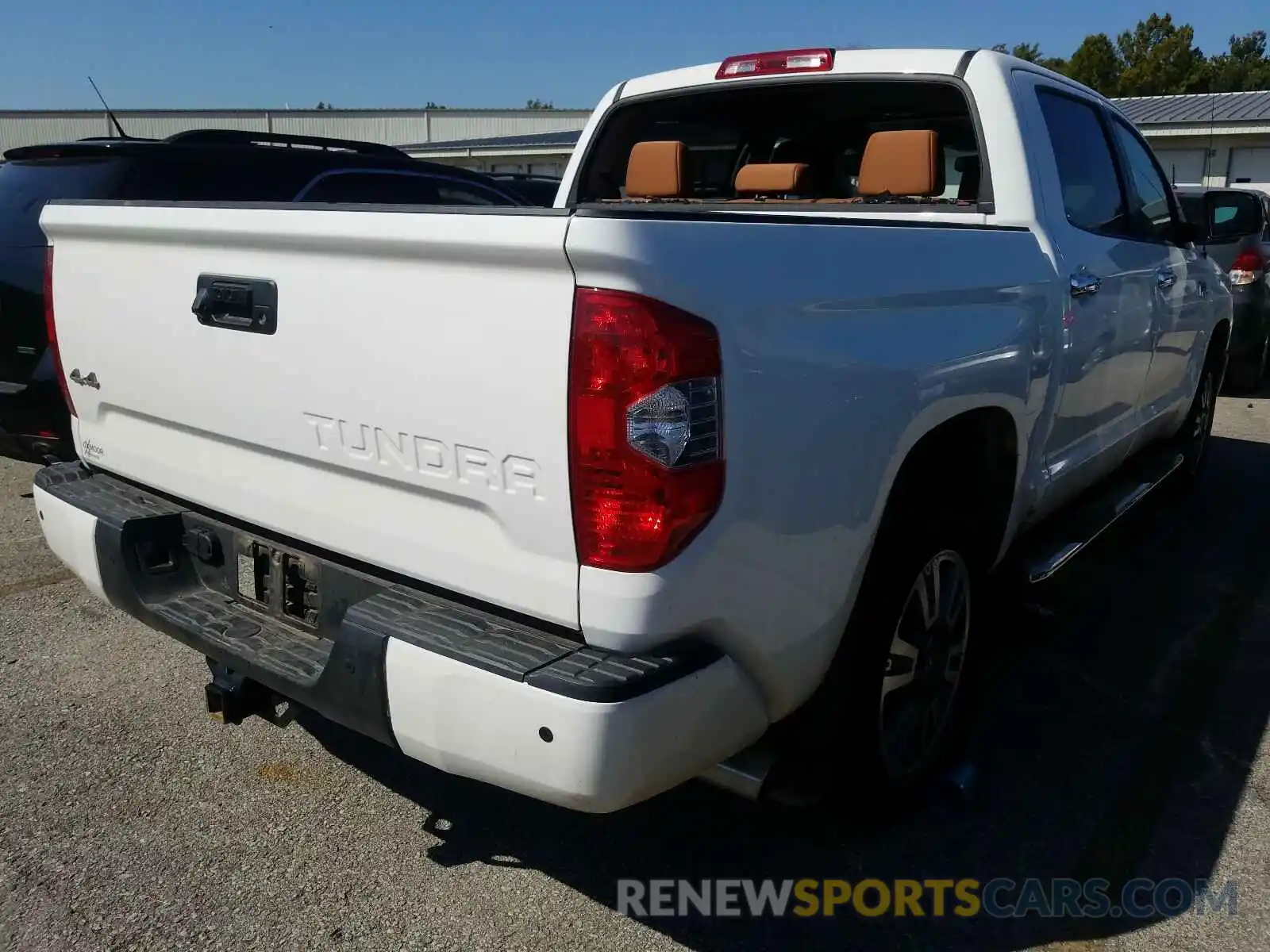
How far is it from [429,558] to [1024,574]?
195 cm

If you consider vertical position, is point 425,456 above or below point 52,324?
below

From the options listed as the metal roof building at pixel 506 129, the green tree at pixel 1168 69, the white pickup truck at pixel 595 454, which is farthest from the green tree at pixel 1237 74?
the white pickup truck at pixel 595 454

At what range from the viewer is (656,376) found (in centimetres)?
186

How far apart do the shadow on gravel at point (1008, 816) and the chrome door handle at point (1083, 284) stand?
1133mm

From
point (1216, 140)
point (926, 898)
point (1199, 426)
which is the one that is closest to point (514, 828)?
point (926, 898)

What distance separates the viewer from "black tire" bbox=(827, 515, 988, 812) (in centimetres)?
250

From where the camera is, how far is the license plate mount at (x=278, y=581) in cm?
247

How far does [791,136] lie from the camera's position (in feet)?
14.8

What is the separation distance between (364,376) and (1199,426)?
5.38 metres

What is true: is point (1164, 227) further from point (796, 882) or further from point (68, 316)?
point (68, 316)

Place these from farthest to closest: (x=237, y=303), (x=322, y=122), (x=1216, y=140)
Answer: (x=322, y=122), (x=1216, y=140), (x=237, y=303)

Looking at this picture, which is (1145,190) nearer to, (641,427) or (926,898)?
(926,898)

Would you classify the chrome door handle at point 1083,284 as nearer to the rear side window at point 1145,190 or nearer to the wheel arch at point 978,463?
the wheel arch at point 978,463

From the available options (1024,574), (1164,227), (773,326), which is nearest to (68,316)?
(773,326)
